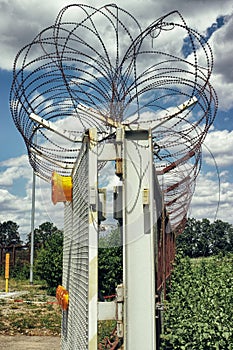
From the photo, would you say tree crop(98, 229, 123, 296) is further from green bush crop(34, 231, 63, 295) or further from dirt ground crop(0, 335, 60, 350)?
green bush crop(34, 231, 63, 295)

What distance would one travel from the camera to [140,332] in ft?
9.18

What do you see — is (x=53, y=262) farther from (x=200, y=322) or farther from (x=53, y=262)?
(x=200, y=322)

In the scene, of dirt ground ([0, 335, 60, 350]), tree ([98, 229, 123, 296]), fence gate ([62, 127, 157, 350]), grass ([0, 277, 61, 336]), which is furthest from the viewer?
tree ([98, 229, 123, 296])

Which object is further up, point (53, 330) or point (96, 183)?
point (96, 183)

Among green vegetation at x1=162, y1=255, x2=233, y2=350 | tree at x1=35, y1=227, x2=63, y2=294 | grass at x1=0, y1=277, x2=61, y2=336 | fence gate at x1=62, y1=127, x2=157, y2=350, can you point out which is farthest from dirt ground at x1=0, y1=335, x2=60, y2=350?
tree at x1=35, y1=227, x2=63, y2=294

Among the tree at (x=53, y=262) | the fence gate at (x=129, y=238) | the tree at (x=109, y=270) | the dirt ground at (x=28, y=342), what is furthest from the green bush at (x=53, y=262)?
the fence gate at (x=129, y=238)

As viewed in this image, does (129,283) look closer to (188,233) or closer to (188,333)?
(188,333)

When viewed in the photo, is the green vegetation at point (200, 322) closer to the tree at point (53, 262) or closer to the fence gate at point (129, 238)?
the fence gate at point (129, 238)

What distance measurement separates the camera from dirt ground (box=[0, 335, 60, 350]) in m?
8.33

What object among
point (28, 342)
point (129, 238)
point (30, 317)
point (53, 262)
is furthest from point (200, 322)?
point (53, 262)

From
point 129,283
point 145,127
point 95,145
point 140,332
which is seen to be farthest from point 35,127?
point 140,332

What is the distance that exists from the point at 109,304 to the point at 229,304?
1936 mm

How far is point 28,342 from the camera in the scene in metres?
8.86

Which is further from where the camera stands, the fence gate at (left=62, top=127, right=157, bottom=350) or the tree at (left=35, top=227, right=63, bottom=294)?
the tree at (left=35, top=227, right=63, bottom=294)
